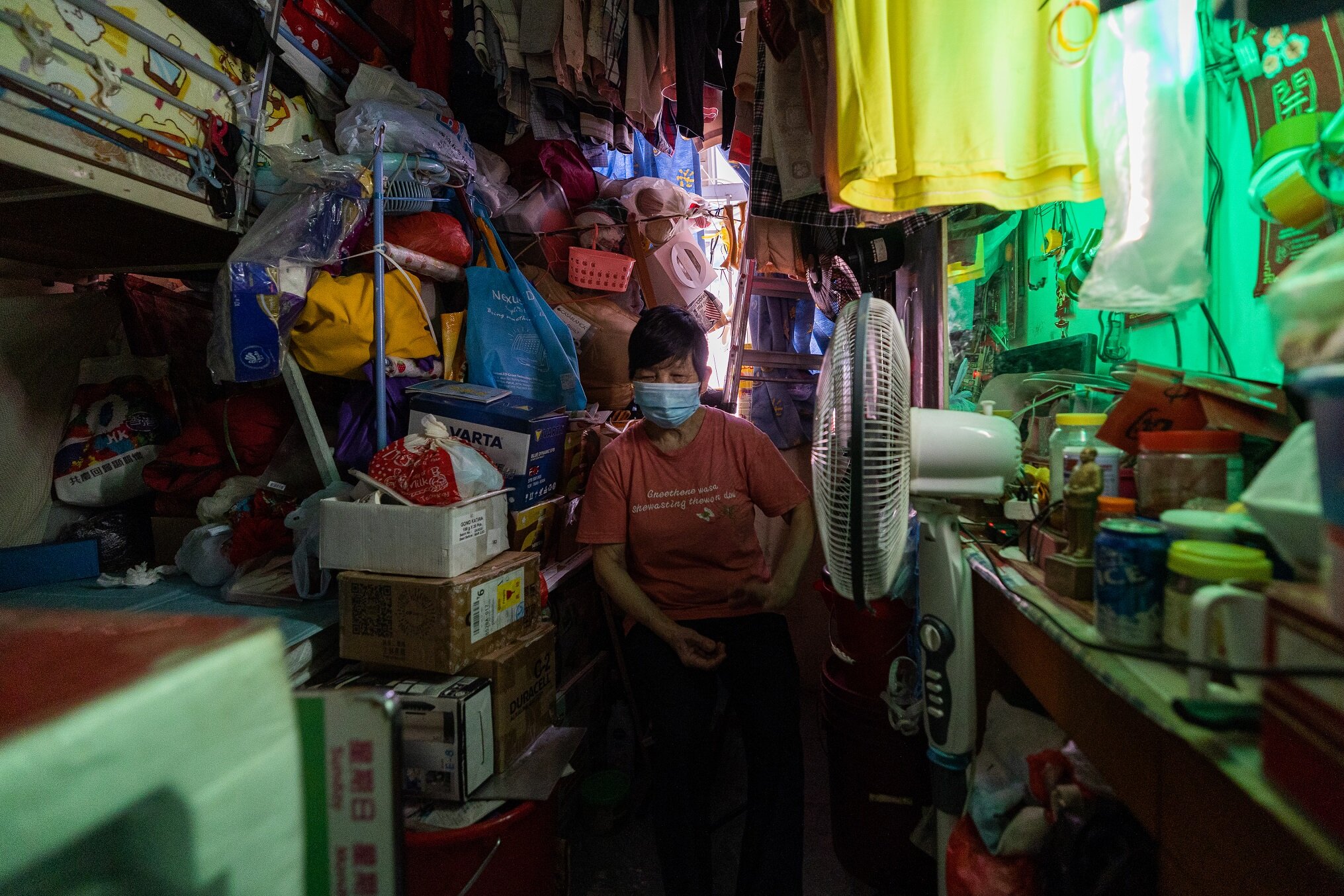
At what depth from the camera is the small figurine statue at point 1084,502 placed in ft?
2.91

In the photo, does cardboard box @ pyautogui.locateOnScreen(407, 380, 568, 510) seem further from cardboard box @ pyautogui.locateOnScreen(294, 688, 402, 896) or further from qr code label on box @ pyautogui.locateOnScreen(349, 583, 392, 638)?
cardboard box @ pyautogui.locateOnScreen(294, 688, 402, 896)

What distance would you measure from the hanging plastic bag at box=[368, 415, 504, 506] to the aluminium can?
51.9 inches

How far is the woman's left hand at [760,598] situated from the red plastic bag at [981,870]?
730mm

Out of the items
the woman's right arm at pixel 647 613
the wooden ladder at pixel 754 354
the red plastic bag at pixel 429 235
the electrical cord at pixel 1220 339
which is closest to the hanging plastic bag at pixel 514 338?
the red plastic bag at pixel 429 235

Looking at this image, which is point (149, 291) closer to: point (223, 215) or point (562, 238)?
point (223, 215)

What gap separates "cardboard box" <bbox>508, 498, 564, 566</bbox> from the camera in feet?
5.93

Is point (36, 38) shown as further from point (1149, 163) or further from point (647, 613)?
point (1149, 163)

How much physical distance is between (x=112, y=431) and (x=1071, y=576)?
292 cm

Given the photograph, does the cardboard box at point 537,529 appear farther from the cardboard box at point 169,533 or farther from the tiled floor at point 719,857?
the cardboard box at point 169,533

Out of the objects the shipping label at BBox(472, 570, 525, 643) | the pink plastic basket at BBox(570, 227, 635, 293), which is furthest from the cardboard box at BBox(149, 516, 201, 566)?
the pink plastic basket at BBox(570, 227, 635, 293)

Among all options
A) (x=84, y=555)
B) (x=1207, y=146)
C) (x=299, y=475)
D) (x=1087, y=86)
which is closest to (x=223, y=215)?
(x=299, y=475)

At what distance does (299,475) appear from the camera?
6.64ft

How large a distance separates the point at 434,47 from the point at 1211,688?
11.8 ft

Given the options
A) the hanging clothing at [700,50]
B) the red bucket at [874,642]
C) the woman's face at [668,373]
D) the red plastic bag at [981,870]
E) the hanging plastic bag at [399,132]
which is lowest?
the red plastic bag at [981,870]
